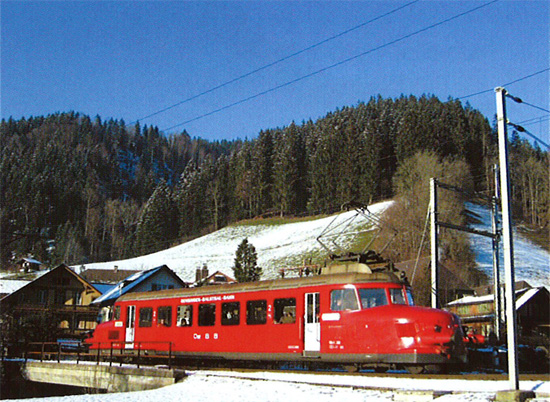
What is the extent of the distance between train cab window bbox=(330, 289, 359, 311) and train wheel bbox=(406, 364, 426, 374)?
7.80 feet

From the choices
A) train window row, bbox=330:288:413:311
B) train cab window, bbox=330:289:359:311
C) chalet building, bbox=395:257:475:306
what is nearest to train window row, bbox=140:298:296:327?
train cab window, bbox=330:289:359:311

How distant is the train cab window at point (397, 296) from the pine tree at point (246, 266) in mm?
52735

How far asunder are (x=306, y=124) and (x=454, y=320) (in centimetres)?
12170

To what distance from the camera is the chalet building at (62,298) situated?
5575 cm

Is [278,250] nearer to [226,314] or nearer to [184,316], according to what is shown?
[184,316]

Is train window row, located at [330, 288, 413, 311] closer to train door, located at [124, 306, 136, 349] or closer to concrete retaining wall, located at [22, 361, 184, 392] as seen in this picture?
concrete retaining wall, located at [22, 361, 184, 392]

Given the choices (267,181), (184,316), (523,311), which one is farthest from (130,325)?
(267,181)

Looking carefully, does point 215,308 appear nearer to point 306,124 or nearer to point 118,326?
point 118,326

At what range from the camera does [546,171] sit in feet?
306

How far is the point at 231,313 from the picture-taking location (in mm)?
22422

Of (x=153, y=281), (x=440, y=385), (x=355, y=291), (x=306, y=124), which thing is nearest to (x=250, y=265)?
(x=153, y=281)

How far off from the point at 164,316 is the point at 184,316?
1.42 metres

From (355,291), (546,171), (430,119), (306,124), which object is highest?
(306,124)

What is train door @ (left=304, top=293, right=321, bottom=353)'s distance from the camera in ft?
62.7
